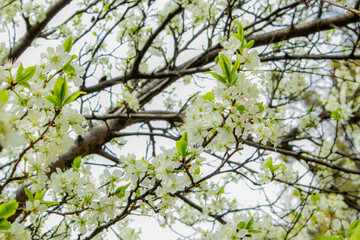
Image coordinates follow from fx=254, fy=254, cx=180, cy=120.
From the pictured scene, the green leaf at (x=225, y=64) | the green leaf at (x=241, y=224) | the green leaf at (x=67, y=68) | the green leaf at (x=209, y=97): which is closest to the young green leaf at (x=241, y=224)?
the green leaf at (x=241, y=224)

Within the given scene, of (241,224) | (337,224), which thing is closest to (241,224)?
(241,224)

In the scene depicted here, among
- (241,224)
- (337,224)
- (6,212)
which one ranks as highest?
(337,224)

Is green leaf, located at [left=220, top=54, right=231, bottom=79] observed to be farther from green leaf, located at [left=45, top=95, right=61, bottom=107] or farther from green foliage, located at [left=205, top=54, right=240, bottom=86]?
green leaf, located at [left=45, top=95, right=61, bottom=107]

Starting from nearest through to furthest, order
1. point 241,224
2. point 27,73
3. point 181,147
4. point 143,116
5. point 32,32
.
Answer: point 27,73
point 181,147
point 241,224
point 143,116
point 32,32

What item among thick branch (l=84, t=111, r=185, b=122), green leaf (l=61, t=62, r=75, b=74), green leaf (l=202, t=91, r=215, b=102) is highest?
thick branch (l=84, t=111, r=185, b=122)

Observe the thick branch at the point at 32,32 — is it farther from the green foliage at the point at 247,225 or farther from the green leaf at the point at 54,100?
the green foliage at the point at 247,225

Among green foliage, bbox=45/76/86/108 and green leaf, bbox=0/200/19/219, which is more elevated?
green foliage, bbox=45/76/86/108

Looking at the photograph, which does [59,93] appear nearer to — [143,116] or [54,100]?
[54,100]

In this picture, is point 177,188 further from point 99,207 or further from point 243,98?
point 243,98

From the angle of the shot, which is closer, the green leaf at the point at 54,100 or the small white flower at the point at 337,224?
the green leaf at the point at 54,100

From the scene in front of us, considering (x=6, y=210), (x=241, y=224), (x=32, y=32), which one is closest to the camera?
(x=6, y=210)

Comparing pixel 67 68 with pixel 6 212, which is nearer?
pixel 6 212

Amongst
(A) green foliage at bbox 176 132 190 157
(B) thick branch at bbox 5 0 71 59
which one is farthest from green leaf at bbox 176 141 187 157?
(B) thick branch at bbox 5 0 71 59

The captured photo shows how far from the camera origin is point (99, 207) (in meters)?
1.24
